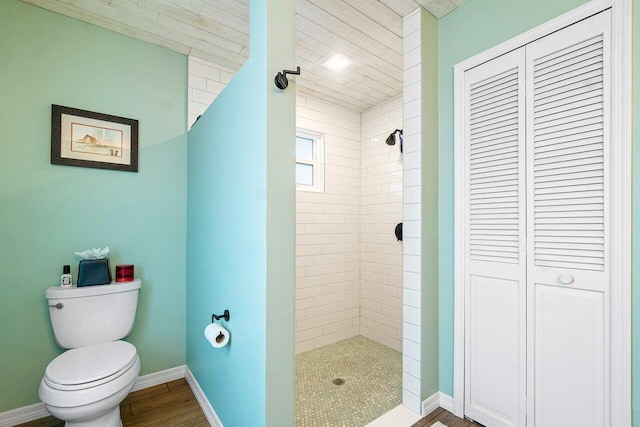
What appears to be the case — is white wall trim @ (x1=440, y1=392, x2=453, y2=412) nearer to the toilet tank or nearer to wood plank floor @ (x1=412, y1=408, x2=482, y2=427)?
wood plank floor @ (x1=412, y1=408, x2=482, y2=427)

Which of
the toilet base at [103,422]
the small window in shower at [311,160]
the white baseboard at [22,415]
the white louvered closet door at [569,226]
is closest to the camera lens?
the white louvered closet door at [569,226]

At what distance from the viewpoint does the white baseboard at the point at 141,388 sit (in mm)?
1730

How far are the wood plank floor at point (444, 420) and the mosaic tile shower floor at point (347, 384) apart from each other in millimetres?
226

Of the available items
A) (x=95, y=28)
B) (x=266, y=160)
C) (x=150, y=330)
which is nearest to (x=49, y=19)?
(x=95, y=28)

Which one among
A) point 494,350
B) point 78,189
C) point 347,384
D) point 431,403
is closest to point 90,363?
point 78,189

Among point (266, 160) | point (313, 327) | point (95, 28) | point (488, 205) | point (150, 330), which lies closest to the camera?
point (266, 160)

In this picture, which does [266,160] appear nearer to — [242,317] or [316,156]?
[242,317]

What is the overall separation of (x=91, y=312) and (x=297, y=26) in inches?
89.3

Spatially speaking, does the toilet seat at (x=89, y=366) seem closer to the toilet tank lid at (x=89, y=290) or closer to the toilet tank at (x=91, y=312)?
the toilet tank at (x=91, y=312)

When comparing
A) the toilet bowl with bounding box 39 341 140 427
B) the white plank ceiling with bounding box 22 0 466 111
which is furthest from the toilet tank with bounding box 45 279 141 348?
the white plank ceiling with bounding box 22 0 466 111

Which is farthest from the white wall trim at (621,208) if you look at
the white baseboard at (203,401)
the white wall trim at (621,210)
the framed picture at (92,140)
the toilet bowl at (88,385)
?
the framed picture at (92,140)

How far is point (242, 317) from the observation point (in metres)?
1.40

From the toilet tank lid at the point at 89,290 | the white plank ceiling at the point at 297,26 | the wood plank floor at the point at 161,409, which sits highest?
the white plank ceiling at the point at 297,26

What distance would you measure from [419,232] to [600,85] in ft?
3.60
